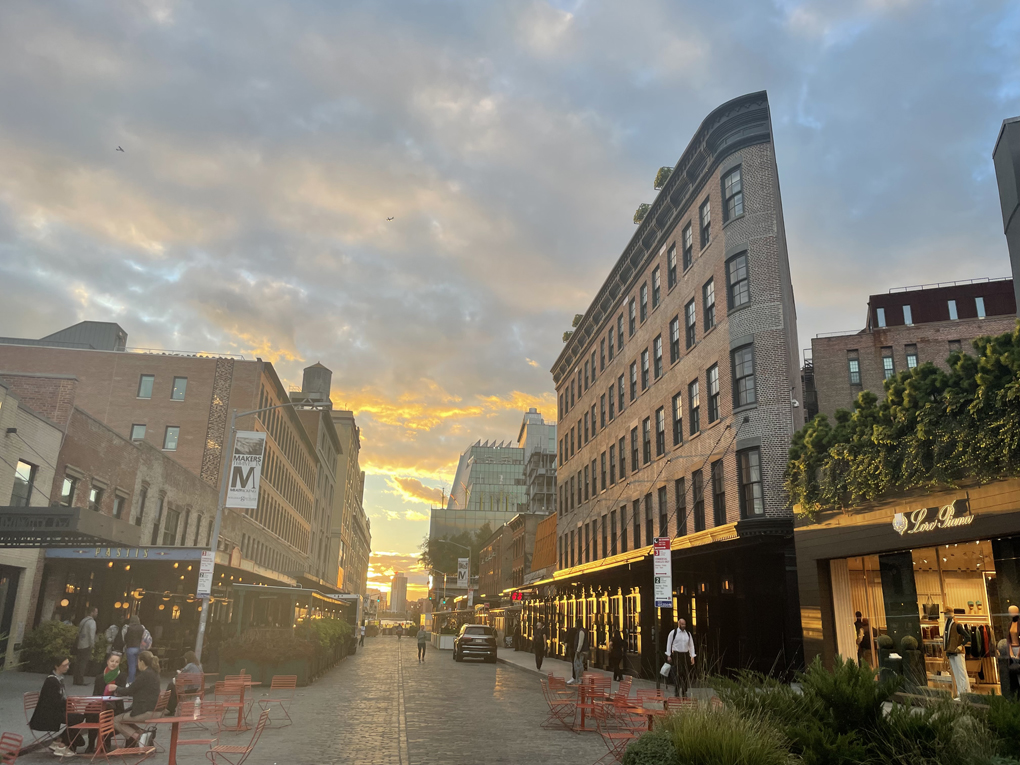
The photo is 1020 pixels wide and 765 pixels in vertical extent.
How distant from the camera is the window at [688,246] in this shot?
3021cm

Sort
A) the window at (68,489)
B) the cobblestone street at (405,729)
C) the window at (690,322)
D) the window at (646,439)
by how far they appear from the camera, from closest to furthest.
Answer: the cobblestone street at (405,729) → the window at (68,489) → the window at (690,322) → the window at (646,439)

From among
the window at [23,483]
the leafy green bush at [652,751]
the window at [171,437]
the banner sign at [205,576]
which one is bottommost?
the leafy green bush at [652,751]

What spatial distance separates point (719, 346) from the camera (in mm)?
26547

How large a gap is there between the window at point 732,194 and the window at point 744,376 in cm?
500

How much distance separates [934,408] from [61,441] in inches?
1029

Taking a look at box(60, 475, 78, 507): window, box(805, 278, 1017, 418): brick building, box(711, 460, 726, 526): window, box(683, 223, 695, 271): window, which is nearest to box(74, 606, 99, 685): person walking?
box(60, 475, 78, 507): window

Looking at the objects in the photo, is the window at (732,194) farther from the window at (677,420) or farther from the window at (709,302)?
the window at (677,420)

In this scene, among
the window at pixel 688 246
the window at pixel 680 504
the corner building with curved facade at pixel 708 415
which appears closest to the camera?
the corner building with curved facade at pixel 708 415

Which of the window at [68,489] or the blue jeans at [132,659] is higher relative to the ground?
the window at [68,489]

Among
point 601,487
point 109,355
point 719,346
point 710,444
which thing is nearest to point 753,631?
point 710,444

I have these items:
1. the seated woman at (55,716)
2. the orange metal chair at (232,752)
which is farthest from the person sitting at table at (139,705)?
the orange metal chair at (232,752)

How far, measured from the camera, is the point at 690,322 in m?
29.7

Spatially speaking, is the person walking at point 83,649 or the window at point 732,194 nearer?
the person walking at point 83,649

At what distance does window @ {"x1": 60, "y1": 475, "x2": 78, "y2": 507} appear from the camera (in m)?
26.5
